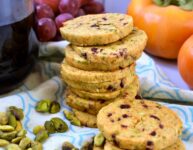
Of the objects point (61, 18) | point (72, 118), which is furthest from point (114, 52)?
point (61, 18)

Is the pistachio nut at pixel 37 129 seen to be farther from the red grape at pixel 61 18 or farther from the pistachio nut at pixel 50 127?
the red grape at pixel 61 18

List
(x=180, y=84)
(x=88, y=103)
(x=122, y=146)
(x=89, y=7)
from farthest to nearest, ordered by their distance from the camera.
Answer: (x=89, y=7) < (x=180, y=84) < (x=88, y=103) < (x=122, y=146)

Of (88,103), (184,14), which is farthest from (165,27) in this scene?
(88,103)

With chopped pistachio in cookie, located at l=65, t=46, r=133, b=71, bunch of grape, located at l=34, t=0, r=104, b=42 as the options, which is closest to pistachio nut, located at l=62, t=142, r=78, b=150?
chopped pistachio in cookie, located at l=65, t=46, r=133, b=71

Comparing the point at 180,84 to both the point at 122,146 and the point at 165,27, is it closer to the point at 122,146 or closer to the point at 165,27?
the point at 165,27

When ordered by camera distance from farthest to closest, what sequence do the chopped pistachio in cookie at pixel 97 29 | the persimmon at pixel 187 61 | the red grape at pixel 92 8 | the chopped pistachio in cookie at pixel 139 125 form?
the red grape at pixel 92 8
the persimmon at pixel 187 61
the chopped pistachio in cookie at pixel 97 29
the chopped pistachio in cookie at pixel 139 125

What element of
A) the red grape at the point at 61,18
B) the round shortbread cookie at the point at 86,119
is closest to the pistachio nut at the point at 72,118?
the round shortbread cookie at the point at 86,119
